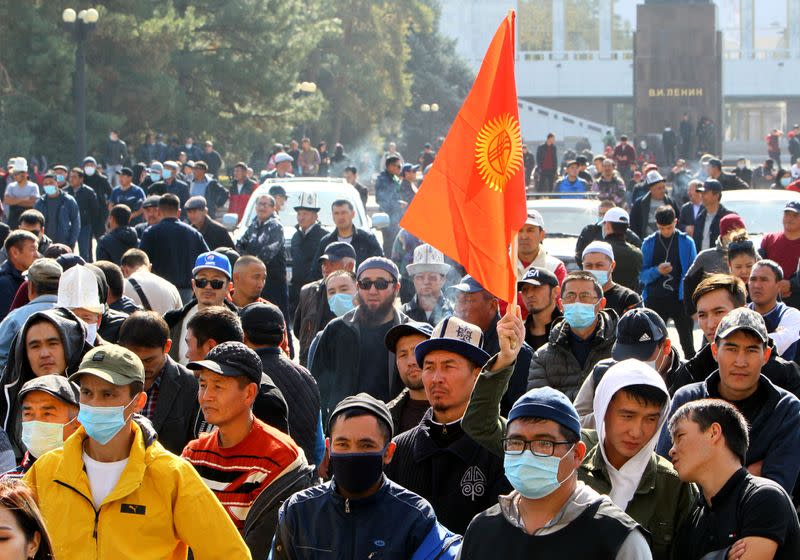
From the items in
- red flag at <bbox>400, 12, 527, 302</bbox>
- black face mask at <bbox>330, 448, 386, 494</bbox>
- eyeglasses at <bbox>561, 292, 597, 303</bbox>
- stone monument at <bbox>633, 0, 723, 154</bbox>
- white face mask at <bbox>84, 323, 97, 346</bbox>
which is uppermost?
stone monument at <bbox>633, 0, 723, 154</bbox>

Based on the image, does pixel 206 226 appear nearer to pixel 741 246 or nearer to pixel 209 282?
pixel 209 282

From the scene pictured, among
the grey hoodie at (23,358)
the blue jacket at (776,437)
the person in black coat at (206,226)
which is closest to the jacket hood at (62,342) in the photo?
the grey hoodie at (23,358)

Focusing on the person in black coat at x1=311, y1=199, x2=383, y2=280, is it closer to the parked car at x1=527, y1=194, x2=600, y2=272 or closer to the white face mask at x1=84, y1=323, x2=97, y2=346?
the parked car at x1=527, y1=194, x2=600, y2=272

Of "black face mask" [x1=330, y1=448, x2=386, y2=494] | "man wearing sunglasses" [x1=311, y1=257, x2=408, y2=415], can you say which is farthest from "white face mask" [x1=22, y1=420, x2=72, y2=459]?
"man wearing sunglasses" [x1=311, y1=257, x2=408, y2=415]

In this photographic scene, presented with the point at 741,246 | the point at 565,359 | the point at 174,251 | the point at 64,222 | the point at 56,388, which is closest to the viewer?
the point at 56,388

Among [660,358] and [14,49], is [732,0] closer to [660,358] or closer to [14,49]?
[14,49]

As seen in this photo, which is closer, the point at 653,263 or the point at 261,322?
the point at 261,322

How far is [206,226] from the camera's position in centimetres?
1431

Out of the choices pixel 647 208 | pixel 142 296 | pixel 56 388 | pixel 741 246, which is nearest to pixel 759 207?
pixel 647 208

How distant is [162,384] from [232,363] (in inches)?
44.0

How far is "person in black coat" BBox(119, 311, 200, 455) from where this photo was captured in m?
6.64

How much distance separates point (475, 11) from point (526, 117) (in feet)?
49.2

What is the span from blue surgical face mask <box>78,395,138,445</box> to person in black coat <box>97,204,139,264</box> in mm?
8628

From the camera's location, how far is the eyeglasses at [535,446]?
4.37m
